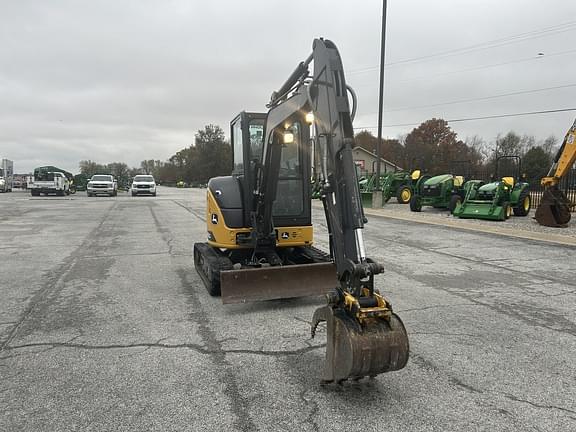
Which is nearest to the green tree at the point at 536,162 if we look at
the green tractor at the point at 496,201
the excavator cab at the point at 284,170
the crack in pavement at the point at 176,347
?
the green tractor at the point at 496,201

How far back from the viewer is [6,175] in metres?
48.0

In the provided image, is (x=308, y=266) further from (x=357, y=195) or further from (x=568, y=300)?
(x=568, y=300)

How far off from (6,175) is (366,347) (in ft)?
181

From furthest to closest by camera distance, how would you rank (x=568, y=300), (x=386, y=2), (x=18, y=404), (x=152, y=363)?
(x=386, y=2) < (x=568, y=300) < (x=152, y=363) < (x=18, y=404)

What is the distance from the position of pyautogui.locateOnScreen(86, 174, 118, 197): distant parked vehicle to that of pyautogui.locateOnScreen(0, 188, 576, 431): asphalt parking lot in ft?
102

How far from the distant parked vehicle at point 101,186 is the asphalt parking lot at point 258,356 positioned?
1223 inches

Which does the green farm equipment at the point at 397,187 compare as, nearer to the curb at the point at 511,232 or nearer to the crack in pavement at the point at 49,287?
the curb at the point at 511,232

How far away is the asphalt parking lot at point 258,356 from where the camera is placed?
307 centimetres

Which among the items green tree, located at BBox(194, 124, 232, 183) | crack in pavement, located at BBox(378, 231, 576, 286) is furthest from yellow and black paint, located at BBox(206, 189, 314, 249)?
green tree, located at BBox(194, 124, 232, 183)

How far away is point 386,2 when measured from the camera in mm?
22109

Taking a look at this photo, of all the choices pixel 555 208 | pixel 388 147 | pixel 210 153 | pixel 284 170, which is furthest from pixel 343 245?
pixel 210 153

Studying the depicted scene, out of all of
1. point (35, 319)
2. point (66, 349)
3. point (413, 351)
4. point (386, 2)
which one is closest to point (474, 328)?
point (413, 351)

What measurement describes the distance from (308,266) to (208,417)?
111 inches

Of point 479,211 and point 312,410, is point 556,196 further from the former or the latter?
point 312,410
